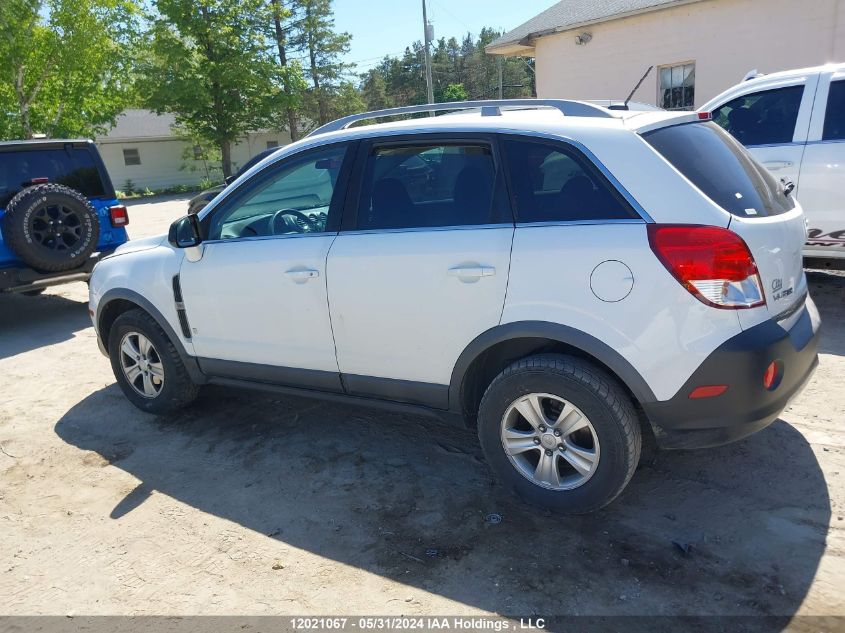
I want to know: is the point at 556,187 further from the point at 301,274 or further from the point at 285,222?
the point at 285,222

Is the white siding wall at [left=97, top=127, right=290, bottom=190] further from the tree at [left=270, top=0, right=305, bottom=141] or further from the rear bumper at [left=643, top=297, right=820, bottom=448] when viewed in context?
the rear bumper at [left=643, top=297, right=820, bottom=448]

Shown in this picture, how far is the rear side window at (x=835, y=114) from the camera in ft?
19.0

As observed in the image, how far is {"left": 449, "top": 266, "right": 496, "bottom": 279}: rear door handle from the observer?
3204 mm

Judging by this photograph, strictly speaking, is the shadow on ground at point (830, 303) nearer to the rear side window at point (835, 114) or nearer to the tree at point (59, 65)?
the rear side window at point (835, 114)

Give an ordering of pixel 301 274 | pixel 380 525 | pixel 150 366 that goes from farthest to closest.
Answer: pixel 150 366
pixel 301 274
pixel 380 525

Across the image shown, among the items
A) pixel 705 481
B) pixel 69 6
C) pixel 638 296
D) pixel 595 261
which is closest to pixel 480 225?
pixel 595 261

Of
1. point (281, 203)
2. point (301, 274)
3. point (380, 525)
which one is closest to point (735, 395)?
point (380, 525)

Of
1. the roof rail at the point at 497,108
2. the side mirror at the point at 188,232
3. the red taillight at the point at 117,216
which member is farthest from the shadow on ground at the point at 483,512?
the red taillight at the point at 117,216

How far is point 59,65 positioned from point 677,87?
14637 mm

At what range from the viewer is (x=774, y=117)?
618cm

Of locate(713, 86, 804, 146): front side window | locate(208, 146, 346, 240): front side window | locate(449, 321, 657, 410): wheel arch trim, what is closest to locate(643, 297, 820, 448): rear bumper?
locate(449, 321, 657, 410): wheel arch trim

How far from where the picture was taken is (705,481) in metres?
3.52

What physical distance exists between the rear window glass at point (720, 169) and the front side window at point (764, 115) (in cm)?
303

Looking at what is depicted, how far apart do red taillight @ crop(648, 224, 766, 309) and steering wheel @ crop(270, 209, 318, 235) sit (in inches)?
82.7
